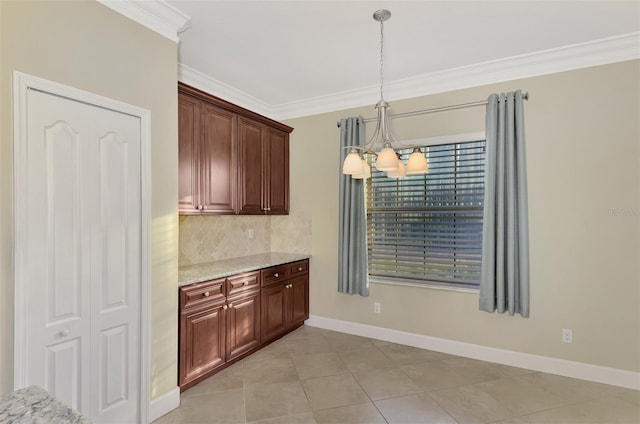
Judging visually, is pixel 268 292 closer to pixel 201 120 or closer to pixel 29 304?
pixel 201 120

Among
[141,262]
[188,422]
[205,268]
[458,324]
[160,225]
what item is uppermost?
[160,225]

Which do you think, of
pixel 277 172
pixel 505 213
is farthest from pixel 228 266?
pixel 505 213

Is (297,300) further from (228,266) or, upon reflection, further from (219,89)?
(219,89)

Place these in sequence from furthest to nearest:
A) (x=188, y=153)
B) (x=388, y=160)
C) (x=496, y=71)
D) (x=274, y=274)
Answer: (x=274, y=274), (x=496, y=71), (x=188, y=153), (x=388, y=160)

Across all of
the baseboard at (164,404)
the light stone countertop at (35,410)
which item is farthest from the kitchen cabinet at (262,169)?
the light stone countertop at (35,410)

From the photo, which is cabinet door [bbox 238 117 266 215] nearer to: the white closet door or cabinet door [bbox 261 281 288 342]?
cabinet door [bbox 261 281 288 342]

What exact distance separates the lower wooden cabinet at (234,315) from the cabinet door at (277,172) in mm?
789

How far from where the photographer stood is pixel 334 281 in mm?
4059

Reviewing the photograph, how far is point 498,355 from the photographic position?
10.4 feet

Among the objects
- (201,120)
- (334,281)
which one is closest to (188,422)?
(334,281)

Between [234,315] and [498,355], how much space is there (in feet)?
8.58

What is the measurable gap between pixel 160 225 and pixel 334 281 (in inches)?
91.3

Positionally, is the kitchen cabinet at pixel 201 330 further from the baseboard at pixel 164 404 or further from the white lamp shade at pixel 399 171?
the white lamp shade at pixel 399 171

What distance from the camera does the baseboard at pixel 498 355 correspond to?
277 cm
